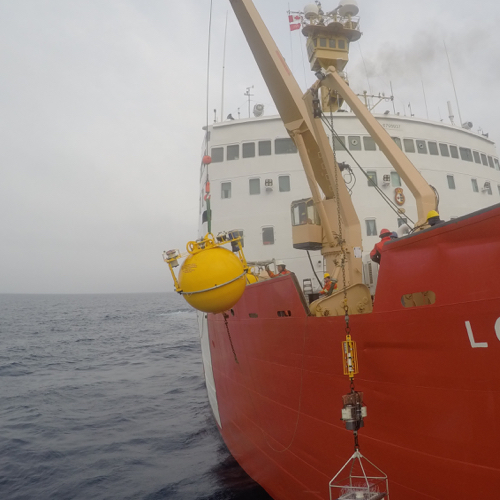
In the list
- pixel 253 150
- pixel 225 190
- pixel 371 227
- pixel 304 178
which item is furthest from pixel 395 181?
pixel 225 190

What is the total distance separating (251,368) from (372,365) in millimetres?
2919

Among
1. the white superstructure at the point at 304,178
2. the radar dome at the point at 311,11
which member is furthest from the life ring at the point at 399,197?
the radar dome at the point at 311,11

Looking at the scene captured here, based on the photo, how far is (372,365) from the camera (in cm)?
390

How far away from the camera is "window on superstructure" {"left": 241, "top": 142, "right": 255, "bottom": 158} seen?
10867 millimetres

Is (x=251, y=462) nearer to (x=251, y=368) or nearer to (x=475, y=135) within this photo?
(x=251, y=368)

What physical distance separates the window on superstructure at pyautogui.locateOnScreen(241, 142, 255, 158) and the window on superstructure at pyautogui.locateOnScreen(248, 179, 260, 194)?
86 centimetres

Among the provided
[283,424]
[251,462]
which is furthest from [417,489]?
[251,462]

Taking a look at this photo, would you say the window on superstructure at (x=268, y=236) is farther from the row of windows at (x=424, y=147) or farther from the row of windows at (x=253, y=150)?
the row of windows at (x=424, y=147)

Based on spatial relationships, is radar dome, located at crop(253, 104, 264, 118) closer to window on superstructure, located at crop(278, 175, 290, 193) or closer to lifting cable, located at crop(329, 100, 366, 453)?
window on superstructure, located at crop(278, 175, 290, 193)

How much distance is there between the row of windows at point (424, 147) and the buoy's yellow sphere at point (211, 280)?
23.0ft

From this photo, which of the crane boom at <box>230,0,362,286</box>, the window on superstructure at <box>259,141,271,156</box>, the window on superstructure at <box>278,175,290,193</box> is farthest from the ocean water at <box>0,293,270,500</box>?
the window on superstructure at <box>259,141,271,156</box>

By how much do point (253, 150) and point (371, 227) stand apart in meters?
4.05

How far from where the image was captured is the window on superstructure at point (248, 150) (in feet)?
35.7

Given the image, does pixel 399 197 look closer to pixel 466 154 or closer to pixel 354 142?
pixel 354 142
